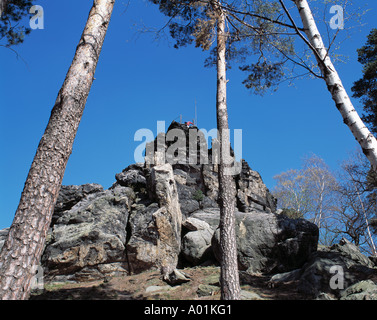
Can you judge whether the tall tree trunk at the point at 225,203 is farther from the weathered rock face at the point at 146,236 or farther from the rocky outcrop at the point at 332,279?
the weathered rock face at the point at 146,236

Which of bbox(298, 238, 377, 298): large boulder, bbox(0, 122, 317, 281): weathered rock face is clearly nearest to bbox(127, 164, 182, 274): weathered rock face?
bbox(0, 122, 317, 281): weathered rock face

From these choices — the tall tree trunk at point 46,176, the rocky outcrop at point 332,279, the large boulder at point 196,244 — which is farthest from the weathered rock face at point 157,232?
the tall tree trunk at point 46,176

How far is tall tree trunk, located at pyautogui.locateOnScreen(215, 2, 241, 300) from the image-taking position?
634 centimetres

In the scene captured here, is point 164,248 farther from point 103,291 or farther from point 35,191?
point 35,191

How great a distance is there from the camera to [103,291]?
8.41 meters

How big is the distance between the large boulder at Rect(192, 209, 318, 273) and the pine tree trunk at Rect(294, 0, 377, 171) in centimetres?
711

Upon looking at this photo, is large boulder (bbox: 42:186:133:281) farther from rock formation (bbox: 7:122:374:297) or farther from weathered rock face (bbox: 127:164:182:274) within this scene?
weathered rock face (bbox: 127:164:182:274)

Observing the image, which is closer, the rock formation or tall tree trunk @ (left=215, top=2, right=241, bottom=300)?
tall tree trunk @ (left=215, top=2, right=241, bottom=300)

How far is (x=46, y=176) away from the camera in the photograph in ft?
12.2

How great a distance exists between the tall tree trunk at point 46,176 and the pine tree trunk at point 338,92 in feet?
11.8

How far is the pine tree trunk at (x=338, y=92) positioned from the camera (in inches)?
144
